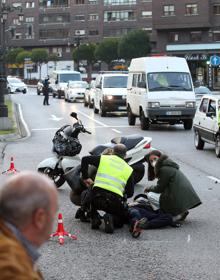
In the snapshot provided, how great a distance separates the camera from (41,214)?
2.29m

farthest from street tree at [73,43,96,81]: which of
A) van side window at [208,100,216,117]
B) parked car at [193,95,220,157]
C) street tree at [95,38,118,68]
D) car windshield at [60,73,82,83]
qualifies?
van side window at [208,100,216,117]

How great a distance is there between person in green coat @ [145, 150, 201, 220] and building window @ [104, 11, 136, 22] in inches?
4329

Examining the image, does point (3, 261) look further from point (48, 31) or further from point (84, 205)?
point (48, 31)

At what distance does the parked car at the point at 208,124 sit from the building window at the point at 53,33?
10783 cm

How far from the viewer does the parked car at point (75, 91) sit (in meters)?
48.5

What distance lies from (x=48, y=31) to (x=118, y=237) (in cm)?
12079

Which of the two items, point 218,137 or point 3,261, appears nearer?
point 3,261

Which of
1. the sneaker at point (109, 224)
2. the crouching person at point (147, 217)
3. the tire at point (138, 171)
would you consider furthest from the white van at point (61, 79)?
the sneaker at point (109, 224)

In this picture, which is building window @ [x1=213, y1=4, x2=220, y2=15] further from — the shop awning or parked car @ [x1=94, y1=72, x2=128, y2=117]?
parked car @ [x1=94, y1=72, x2=128, y2=117]

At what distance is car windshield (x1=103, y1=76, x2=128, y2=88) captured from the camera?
3409 cm

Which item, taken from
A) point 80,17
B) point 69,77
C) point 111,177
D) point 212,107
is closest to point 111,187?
point 111,177

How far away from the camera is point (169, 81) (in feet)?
81.6

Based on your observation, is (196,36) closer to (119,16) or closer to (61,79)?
(61,79)

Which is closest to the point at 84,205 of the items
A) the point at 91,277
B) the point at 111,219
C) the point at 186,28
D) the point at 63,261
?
the point at 111,219
